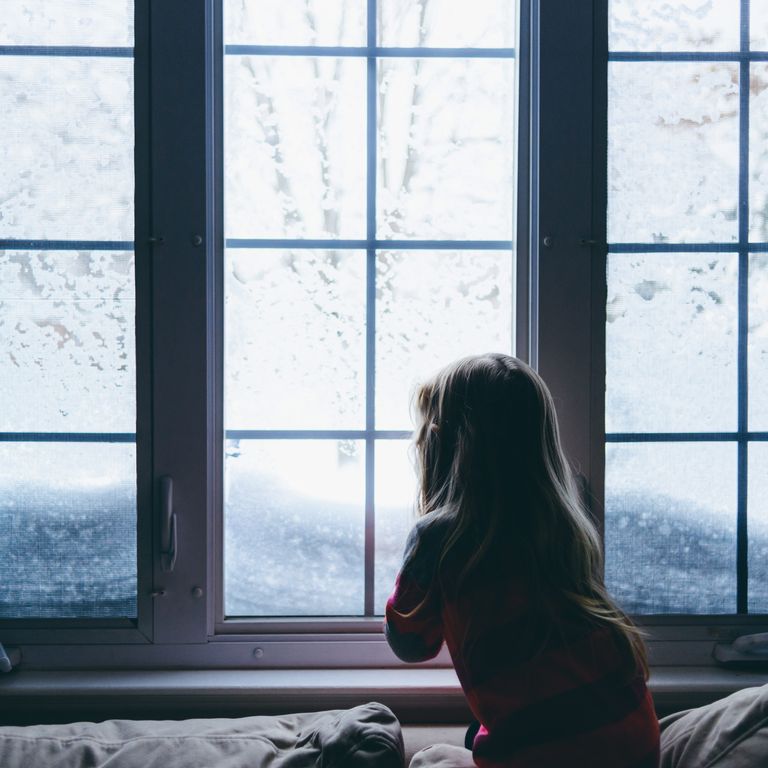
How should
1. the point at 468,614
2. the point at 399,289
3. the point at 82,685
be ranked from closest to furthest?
the point at 468,614 → the point at 82,685 → the point at 399,289

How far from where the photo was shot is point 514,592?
40.7 inches

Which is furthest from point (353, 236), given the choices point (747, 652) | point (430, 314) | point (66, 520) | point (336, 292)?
point (747, 652)

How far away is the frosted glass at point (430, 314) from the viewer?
1.48 metres

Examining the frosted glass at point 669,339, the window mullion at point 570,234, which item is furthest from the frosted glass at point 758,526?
the window mullion at point 570,234

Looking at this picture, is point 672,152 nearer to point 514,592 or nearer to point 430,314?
point 430,314

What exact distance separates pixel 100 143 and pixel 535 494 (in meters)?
1.11

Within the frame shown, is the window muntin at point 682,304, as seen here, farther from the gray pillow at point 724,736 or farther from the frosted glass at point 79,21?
the frosted glass at point 79,21

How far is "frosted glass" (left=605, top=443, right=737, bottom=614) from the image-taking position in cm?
146

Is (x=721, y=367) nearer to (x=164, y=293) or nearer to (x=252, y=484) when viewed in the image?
(x=252, y=484)

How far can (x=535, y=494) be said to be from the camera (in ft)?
3.59

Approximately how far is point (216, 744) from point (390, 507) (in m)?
0.57

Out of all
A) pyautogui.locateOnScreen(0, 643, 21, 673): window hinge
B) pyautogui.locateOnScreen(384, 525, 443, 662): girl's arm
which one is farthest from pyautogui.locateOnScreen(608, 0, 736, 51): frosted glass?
pyautogui.locateOnScreen(0, 643, 21, 673): window hinge

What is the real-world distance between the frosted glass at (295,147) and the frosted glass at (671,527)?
78 centimetres

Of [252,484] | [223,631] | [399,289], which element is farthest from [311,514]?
[399,289]
